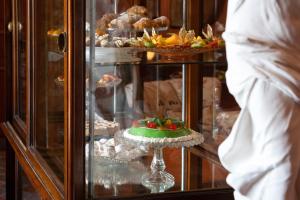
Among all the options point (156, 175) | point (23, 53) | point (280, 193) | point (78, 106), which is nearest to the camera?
point (280, 193)

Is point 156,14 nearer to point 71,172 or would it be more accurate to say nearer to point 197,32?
point 197,32

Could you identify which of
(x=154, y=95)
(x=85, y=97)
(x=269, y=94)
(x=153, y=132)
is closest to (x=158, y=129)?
(x=153, y=132)

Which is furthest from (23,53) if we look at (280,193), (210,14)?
(280,193)

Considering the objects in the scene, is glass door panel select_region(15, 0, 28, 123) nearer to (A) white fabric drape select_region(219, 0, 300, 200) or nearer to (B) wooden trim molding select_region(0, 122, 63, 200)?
(B) wooden trim molding select_region(0, 122, 63, 200)

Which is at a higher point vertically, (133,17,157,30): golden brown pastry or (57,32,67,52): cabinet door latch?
(133,17,157,30): golden brown pastry

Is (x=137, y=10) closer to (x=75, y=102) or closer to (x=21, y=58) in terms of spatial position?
(x=75, y=102)

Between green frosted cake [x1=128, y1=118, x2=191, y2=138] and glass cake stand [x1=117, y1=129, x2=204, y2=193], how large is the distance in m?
0.01

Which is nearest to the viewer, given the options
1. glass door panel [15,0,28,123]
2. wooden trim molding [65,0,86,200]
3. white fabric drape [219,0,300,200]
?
white fabric drape [219,0,300,200]

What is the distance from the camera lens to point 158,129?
1.50m

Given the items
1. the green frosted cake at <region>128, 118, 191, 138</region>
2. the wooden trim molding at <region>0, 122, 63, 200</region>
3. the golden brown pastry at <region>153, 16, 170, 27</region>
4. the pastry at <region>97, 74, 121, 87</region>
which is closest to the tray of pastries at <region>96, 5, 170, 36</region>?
the golden brown pastry at <region>153, 16, 170, 27</region>

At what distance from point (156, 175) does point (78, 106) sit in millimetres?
316

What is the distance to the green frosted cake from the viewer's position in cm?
149

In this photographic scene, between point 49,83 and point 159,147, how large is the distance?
40cm

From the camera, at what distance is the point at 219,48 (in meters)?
1.49
